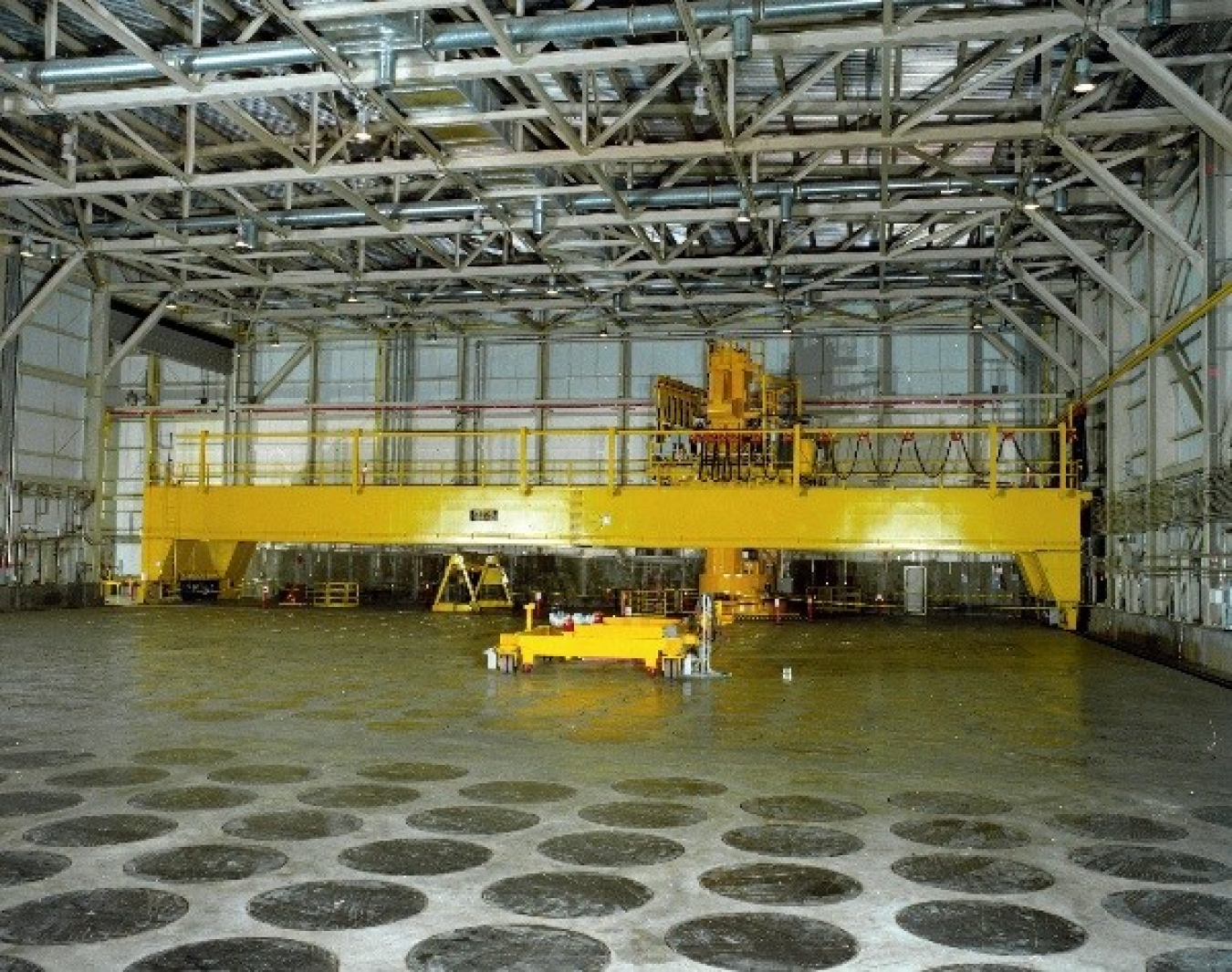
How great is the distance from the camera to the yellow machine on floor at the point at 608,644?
11336mm

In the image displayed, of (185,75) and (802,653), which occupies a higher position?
(185,75)

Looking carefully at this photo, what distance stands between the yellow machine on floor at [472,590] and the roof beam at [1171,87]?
54.2 feet

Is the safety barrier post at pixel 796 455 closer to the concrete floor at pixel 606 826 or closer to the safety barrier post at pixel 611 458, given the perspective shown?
the safety barrier post at pixel 611 458

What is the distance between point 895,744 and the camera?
7336 millimetres

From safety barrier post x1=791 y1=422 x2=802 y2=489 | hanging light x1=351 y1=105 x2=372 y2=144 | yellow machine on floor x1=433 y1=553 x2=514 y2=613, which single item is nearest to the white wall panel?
yellow machine on floor x1=433 y1=553 x2=514 y2=613

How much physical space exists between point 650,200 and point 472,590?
10.1 m

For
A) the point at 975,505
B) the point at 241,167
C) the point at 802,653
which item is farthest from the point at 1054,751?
the point at 241,167

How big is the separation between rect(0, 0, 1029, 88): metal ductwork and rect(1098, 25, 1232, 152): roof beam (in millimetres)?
2059

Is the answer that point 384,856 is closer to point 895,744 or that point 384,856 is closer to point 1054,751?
point 895,744

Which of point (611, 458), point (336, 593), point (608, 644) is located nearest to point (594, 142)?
point (611, 458)

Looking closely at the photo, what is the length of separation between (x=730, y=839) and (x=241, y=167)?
1844 cm

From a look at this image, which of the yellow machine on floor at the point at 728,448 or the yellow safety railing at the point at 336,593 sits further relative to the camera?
the yellow safety railing at the point at 336,593

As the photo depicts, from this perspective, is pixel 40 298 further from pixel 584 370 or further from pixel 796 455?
pixel 796 455

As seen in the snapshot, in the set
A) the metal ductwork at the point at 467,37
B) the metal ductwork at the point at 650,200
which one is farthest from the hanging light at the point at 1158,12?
the metal ductwork at the point at 650,200
